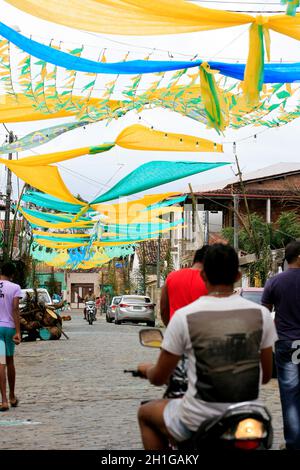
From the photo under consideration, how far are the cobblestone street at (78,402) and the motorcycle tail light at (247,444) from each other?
369cm

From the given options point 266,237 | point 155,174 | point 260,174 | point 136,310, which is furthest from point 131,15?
point 260,174

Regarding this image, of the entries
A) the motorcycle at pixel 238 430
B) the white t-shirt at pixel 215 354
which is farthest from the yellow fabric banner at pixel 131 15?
the motorcycle at pixel 238 430

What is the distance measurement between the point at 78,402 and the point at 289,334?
4.57 m

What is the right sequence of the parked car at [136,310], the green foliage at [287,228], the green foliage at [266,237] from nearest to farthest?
1. the green foliage at [266,237]
2. the parked car at [136,310]
3. the green foliage at [287,228]

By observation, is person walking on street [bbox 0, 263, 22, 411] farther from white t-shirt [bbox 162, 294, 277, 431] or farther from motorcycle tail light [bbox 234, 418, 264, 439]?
motorcycle tail light [bbox 234, 418, 264, 439]

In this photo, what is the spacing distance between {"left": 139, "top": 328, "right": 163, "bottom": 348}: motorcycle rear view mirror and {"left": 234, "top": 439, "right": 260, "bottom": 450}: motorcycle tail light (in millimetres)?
983

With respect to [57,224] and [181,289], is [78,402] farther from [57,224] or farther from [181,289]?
[57,224]

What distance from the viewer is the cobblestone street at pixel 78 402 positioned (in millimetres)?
8250

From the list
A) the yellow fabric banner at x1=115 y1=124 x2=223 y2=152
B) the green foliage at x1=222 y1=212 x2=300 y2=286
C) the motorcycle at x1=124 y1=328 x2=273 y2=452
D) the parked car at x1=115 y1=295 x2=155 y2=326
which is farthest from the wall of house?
the motorcycle at x1=124 y1=328 x2=273 y2=452

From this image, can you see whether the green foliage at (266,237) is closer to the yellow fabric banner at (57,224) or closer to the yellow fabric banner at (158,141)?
the yellow fabric banner at (57,224)

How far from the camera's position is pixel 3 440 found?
8.18 metres

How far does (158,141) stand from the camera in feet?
60.1

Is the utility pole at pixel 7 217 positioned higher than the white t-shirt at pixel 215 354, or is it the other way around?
the utility pole at pixel 7 217

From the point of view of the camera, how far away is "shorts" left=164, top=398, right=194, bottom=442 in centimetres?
438
